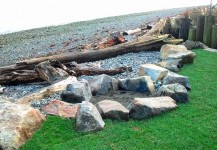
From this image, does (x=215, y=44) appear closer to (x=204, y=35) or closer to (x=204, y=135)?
(x=204, y=35)

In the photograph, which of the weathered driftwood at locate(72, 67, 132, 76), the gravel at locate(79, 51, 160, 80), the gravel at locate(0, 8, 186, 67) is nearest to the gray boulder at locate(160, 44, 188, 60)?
the gravel at locate(79, 51, 160, 80)

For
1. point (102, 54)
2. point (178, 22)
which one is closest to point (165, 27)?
point (178, 22)

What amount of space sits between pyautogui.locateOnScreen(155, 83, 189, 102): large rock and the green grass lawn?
0.62 feet

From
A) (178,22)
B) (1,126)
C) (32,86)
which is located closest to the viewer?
(1,126)

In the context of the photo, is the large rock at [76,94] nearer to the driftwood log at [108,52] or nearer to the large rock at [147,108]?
the large rock at [147,108]

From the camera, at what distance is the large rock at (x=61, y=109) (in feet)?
19.9

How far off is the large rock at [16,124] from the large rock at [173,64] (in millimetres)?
4461

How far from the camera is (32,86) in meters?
9.02

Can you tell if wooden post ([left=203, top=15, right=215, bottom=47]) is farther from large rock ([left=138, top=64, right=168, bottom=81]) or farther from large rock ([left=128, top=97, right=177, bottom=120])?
large rock ([left=128, top=97, right=177, bottom=120])

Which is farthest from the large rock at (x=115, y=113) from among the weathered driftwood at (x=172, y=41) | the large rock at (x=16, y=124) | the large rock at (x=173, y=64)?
the weathered driftwood at (x=172, y=41)

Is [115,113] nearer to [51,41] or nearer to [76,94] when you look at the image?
[76,94]

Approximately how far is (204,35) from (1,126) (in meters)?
9.18

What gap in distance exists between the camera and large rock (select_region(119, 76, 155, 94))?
7453mm

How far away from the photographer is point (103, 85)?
24.8 ft
